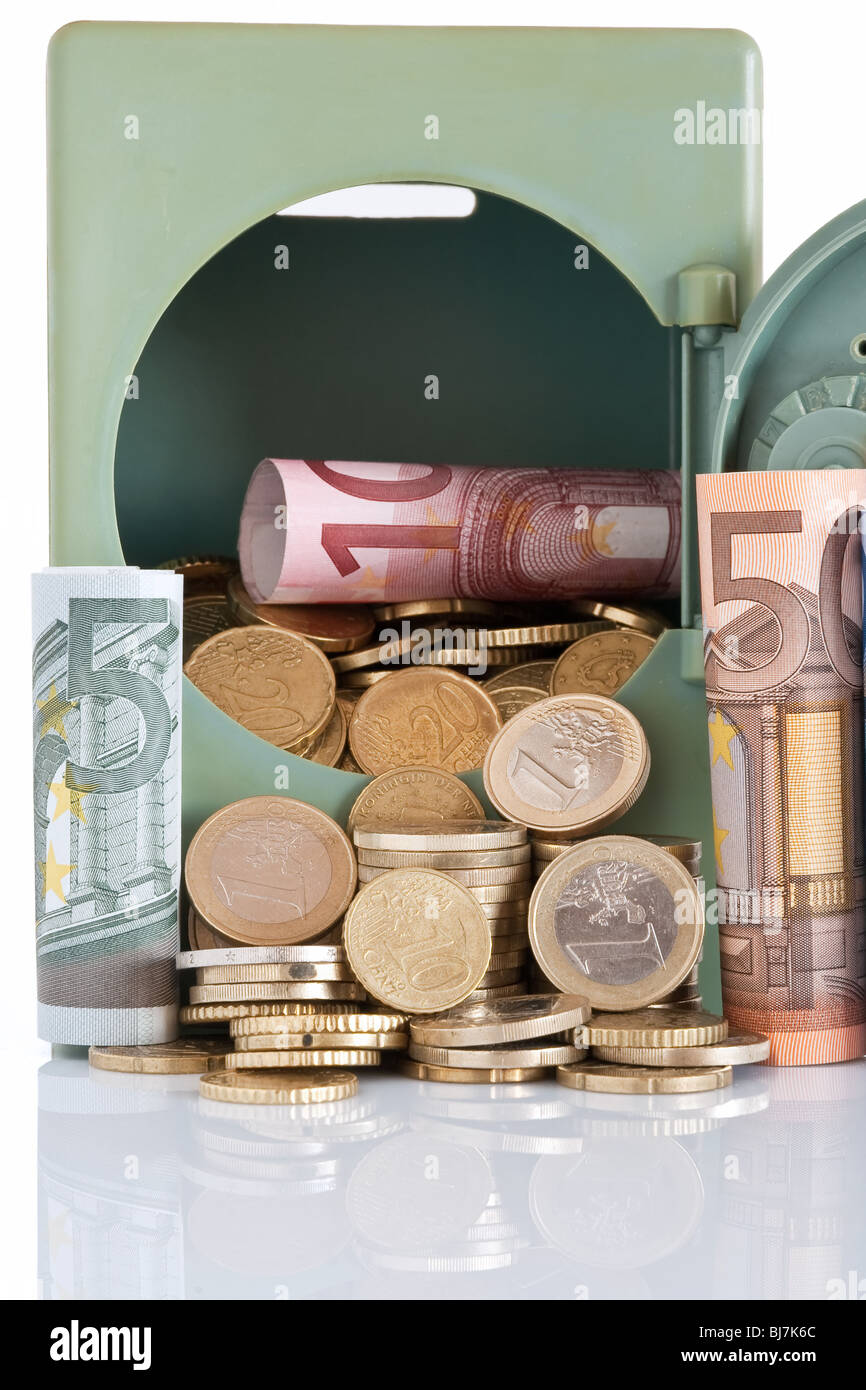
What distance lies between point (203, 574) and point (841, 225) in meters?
1.33

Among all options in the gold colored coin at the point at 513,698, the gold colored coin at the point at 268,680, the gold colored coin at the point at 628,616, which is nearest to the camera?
the gold colored coin at the point at 268,680

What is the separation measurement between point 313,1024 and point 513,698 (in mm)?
871

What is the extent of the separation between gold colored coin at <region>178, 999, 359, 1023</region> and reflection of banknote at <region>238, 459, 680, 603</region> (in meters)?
0.87

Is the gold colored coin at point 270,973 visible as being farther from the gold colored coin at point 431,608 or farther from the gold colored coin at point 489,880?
the gold colored coin at point 431,608

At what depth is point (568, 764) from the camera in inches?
104

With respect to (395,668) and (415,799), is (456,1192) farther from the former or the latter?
(395,668)

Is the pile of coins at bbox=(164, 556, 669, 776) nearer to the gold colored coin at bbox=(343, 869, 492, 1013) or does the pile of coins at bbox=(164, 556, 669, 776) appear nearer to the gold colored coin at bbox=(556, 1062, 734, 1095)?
the gold colored coin at bbox=(343, 869, 492, 1013)

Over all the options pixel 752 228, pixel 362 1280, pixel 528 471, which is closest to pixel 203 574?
pixel 528 471

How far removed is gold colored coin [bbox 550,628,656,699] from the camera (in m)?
2.97

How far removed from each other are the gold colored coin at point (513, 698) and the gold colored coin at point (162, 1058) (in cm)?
80

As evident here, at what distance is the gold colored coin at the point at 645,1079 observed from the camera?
2.22 meters

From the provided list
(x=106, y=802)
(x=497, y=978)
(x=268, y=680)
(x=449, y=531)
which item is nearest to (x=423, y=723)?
(x=268, y=680)

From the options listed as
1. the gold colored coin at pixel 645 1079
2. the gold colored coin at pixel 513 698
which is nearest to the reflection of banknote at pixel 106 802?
the gold colored coin at pixel 645 1079
